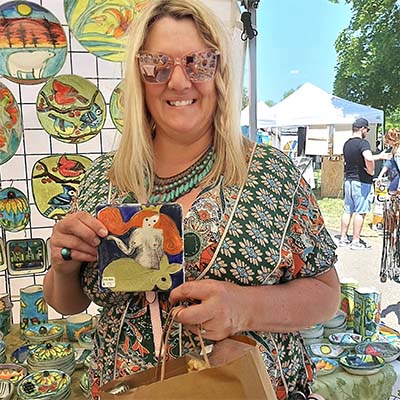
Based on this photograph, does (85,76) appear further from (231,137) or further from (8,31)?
(231,137)

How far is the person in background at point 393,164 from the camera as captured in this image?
302 cm

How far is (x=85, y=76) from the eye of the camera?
1.82 m

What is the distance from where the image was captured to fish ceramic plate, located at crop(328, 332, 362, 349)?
1580 mm

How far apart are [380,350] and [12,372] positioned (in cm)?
110

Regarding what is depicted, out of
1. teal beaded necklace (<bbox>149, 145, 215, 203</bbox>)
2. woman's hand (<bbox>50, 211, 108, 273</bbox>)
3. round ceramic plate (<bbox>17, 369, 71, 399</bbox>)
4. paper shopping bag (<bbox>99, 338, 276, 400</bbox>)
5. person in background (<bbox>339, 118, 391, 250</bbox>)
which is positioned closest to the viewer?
paper shopping bag (<bbox>99, 338, 276, 400</bbox>)

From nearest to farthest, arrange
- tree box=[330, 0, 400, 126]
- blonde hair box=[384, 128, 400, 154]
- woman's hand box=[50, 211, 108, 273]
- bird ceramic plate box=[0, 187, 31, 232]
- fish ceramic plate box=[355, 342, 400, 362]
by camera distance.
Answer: woman's hand box=[50, 211, 108, 273] → fish ceramic plate box=[355, 342, 400, 362] → bird ceramic plate box=[0, 187, 31, 232] → tree box=[330, 0, 400, 126] → blonde hair box=[384, 128, 400, 154]

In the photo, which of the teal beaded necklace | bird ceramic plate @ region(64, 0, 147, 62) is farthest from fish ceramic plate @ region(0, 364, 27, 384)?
bird ceramic plate @ region(64, 0, 147, 62)

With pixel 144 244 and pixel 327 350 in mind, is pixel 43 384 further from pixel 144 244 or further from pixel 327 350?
pixel 327 350

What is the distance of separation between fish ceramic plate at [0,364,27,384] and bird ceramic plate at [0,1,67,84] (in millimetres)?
944

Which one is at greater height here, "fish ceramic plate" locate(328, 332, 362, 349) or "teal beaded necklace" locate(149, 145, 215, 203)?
"teal beaded necklace" locate(149, 145, 215, 203)

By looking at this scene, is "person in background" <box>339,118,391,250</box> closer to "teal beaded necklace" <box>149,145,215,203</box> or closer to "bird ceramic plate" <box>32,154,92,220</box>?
"bird ceramic plate" <box>32,154,92,220</box>

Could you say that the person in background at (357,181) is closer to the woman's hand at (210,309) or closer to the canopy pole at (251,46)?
the canopy pole at (251,46)

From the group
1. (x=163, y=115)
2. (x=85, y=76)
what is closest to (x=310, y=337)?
(x=163, y=115)

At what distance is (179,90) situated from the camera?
2.56 ft
